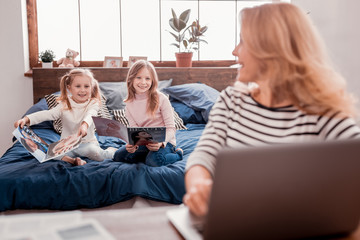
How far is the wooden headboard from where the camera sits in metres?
3.41

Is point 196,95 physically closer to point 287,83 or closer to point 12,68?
point 12,68

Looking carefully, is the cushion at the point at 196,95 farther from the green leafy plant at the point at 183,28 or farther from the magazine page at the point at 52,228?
the magazine page at the point at 52,228

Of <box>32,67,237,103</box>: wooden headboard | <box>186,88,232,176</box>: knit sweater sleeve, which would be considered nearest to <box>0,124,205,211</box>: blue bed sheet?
<box>186,88,232,176</box>: knit sweater sleeve

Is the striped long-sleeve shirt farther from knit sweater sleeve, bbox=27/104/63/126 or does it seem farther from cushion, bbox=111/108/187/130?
cushion, bbox=111/108/187/130

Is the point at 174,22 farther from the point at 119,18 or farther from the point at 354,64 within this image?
the point at 354,64

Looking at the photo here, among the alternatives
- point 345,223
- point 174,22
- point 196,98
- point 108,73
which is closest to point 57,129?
point 108,73

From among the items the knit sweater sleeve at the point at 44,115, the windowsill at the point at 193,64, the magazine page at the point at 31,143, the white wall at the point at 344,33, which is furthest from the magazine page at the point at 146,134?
the windowsill at the point at 193,64

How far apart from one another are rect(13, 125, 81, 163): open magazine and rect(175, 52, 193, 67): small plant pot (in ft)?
6.44

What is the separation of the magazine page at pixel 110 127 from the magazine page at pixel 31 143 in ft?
1.12

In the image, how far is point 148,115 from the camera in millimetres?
2307

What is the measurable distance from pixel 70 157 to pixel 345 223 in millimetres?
1828

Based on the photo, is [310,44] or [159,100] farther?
[159,100]

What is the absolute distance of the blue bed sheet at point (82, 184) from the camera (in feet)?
5.98

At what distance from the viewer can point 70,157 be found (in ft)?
7.24
